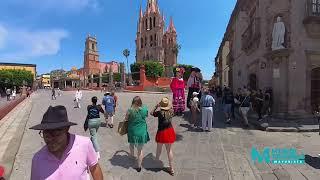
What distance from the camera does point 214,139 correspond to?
11.1 m

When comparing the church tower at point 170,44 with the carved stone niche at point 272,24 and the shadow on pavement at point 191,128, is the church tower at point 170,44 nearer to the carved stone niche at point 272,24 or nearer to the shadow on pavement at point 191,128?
the carved stone niche at point 272,24

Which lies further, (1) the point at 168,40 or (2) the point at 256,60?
(1) the point at 168,40

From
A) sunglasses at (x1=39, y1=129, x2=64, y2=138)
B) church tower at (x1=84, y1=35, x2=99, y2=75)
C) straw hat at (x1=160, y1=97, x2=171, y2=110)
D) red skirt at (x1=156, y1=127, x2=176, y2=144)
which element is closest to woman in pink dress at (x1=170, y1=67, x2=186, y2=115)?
straw hat at (x1=160, y1=97, x2=171, y2=110)

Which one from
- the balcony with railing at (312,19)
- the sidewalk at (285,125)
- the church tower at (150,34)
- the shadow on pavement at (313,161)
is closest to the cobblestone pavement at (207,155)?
the shadow on pavement at (313,161)

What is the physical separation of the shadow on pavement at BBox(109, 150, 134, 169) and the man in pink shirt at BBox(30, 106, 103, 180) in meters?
4.90

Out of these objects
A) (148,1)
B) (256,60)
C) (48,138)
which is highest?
(148,1)

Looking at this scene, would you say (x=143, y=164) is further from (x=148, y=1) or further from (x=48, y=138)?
(x=148, y=1)

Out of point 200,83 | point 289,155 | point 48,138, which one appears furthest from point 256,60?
point 48,138

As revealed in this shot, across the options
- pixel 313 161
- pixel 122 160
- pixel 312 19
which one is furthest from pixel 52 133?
pixel 312 19

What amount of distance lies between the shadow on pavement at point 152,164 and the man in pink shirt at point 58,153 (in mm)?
4739

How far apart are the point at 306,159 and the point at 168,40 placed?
106 m

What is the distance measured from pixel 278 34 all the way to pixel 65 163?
43.2ft

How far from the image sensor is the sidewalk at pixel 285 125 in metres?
12.6

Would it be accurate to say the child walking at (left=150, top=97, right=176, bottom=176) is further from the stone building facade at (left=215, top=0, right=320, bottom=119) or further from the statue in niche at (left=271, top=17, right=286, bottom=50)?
the statue in niche at (left=271, top=17, right=286, bottom=50)
